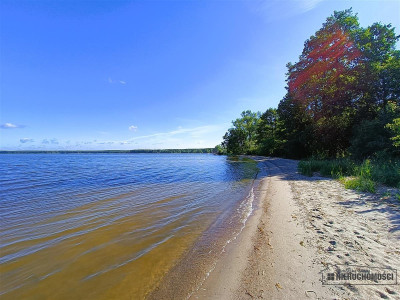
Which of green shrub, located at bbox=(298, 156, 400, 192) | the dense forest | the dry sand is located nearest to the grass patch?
green shrub, located at bbox=(298, 156, 400, 192)

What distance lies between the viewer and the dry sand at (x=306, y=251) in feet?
9.61

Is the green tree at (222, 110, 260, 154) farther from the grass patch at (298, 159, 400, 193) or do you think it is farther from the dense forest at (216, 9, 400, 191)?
the grass patch at (298, 159, 400, 193)

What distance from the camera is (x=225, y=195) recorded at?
10398 mm

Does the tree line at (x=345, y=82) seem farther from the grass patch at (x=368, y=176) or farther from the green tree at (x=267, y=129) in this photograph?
the green tree at (x=267, y=129)

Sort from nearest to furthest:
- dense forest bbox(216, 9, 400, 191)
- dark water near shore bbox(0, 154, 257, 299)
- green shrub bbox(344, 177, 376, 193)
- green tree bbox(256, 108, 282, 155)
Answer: dark water near shore bbox(0, 154, 257, 299) → green shrub bbox(344, 177, 376, 193) → dense forest bbox(216, 9, 400, 191) → green tree bbox(256, 108, 282, 155)

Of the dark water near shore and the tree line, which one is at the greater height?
the tree line

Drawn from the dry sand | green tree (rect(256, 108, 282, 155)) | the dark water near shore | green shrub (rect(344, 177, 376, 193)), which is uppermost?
green tree (rect(256, 108, 282, 155))

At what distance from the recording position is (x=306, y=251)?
4.02 m

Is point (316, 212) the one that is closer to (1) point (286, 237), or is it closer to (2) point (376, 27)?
(1) point (286, 237)

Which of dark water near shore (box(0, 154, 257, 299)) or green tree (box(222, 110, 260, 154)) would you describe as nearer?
dark water near shore (box(0, 154, 257, 299))

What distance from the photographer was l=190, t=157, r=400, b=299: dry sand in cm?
293

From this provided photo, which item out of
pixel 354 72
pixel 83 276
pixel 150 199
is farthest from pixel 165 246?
pixel 354 72

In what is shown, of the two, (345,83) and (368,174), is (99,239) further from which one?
(345,83)

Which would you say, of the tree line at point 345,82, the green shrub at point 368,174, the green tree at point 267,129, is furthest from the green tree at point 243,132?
the green shrub at point 368,174
